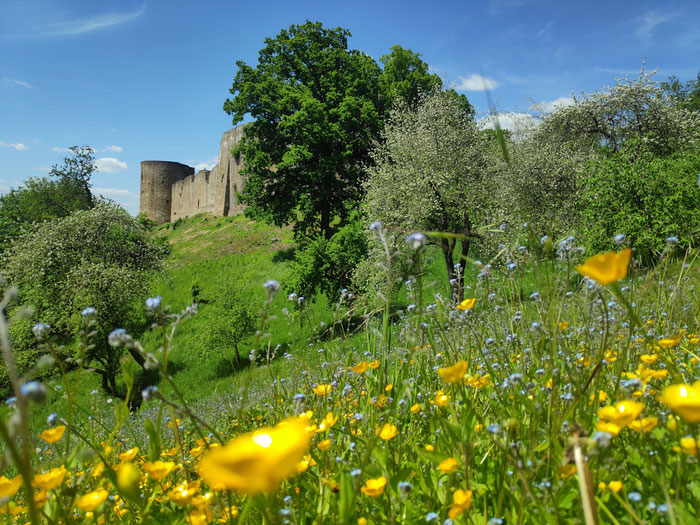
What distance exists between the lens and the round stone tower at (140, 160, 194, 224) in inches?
1646

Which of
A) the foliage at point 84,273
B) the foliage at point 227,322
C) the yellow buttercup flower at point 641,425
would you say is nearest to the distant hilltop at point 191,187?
the foliage at point 84,273

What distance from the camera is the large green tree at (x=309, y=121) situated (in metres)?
16.3

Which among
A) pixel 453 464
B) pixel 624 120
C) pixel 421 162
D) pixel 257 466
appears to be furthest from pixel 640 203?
pixel 257 466

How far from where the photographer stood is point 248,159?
17016 millimetres

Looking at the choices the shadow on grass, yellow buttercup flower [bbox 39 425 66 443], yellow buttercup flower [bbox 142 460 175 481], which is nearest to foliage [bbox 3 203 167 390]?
the shadow on grass

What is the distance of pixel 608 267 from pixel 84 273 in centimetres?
1408

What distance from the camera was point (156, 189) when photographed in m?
42.1

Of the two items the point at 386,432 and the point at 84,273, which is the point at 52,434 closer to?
the point at 386,432

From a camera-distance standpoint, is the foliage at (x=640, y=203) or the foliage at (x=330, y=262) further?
the foliage at (x=330, y=262)

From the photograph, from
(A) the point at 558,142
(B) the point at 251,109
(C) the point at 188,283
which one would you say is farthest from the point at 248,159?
(A) the point at 558,142

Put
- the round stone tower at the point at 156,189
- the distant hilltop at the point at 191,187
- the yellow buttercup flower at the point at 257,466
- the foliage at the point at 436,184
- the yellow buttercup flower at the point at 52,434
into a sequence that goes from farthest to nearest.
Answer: the round stone tower at the point at 156,189, the distant hilltop at the point at 191,187, the foliage at the point at 436,184, the yellow buttercup flower at the point at 52,434, the yellow buttercup flower at the point at 257,466

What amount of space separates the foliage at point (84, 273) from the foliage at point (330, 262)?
463 centimetres

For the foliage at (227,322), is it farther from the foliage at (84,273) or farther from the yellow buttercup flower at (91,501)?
the yellow buttercup flower at (91,501)

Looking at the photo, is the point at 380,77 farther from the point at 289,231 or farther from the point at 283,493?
the point at 283,493
